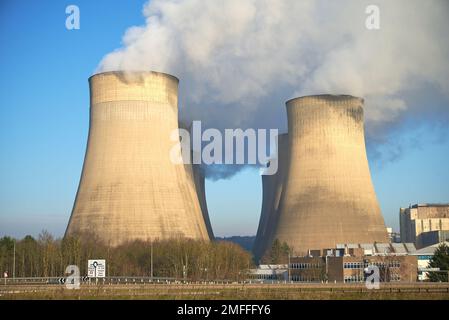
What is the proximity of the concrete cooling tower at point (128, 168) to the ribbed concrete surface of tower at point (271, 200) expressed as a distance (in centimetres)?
823

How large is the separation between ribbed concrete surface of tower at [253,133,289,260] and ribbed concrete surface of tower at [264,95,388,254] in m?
3.76

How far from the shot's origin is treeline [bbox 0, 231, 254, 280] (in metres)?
28.5

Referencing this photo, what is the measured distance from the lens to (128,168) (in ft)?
90.4

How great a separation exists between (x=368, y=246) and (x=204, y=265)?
7439 millimetres

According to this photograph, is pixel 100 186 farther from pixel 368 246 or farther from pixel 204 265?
pixel 368 246

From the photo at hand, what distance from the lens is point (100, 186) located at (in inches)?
1086

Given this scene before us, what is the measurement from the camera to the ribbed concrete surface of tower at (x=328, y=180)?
3022cm

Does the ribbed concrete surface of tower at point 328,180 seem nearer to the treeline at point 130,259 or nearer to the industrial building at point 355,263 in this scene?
the industrial building at point 355,263

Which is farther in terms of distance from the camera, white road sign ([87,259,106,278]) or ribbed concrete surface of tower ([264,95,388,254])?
ribbed concrete surface of tower ([264,95,388,254])

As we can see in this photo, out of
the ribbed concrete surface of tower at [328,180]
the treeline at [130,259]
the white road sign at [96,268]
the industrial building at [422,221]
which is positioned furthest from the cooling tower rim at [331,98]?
the industrial building at [422,221]

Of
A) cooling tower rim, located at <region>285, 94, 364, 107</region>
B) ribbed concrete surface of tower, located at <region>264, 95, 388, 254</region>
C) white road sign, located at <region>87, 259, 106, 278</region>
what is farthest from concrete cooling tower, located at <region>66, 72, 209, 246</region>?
white road sign, located at <region>87, 259, 106, 278</region>

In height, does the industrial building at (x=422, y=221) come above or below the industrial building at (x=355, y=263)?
above

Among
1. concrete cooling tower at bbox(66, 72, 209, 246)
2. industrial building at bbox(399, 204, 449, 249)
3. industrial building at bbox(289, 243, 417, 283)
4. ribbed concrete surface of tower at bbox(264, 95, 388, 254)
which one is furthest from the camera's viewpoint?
industrial building at bbox(399, 204, 449, 249)

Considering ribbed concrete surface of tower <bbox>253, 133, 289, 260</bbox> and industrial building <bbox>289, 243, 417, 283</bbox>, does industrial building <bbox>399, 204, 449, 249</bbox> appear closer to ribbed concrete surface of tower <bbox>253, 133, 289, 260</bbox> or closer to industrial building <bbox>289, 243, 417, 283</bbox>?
ribbed concrete surface of tower <bbox>253, 133, 289, 260</bbox>
